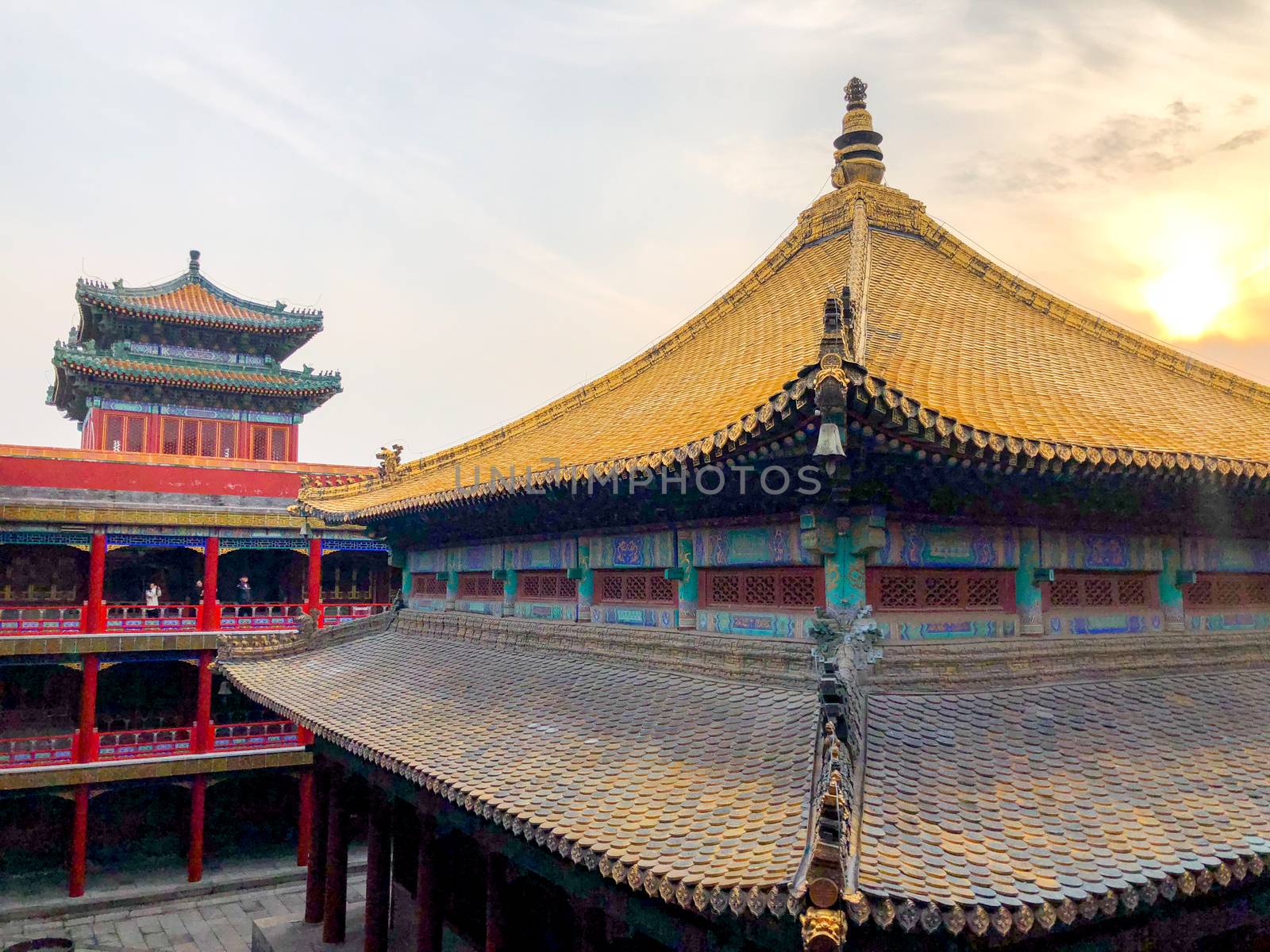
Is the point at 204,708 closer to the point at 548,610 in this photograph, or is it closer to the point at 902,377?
the point at 548,610

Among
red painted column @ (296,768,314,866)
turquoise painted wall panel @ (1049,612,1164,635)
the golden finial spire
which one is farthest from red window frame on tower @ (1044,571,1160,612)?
red painted column @ (296,768,314,866)

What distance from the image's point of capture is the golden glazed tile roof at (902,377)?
7727 millimetres

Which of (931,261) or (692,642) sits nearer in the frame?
(692,642)

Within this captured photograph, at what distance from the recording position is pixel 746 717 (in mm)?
7633

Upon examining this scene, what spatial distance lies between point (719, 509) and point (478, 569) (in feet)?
19.7

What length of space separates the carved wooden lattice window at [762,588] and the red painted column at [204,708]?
18293 millimetres

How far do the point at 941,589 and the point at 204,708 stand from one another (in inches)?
827

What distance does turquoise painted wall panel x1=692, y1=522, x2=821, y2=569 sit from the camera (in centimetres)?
815

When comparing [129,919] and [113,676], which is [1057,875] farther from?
[113,676]

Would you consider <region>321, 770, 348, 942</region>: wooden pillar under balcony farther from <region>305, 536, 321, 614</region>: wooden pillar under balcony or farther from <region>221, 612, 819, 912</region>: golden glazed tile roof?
<region>305, 536, 321, 614</region>: wooden pillar under balcony

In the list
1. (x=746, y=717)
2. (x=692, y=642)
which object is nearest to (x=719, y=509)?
(x=692, y=642)

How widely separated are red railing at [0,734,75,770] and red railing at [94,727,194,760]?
477 mm

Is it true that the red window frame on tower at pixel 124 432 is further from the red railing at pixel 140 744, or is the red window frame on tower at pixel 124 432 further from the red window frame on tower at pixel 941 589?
the red window frame on tower at pixel 941 589

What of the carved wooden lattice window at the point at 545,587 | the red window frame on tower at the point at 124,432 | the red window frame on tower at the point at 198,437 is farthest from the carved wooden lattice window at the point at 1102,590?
the red window frame on tower at the point at 124,432
